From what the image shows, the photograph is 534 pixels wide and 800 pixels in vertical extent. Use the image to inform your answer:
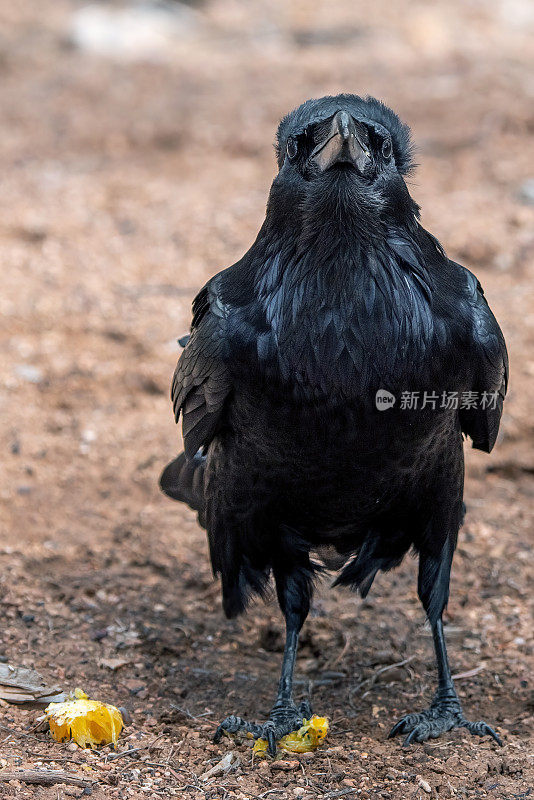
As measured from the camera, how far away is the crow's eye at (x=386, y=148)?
3019 mm

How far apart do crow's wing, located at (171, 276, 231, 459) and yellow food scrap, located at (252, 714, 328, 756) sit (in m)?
1.09

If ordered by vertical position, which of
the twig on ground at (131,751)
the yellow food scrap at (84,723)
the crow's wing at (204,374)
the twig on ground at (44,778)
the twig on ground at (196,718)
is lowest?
the twig on ground at (44,778)

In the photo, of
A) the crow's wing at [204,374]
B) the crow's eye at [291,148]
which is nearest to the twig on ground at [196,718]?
the crow's wing at [204,374]

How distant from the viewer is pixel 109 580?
15.5ft

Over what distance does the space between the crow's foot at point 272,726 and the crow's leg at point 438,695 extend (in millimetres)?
369

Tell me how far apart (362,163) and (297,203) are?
247mm

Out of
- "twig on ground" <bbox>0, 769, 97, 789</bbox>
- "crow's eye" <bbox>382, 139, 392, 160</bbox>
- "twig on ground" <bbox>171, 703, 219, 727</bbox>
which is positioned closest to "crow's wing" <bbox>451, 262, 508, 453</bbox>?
"crow's eye" <bbox>382, 139, 392, 160</bbox>

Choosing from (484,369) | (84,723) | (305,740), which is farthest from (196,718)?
(484,369)

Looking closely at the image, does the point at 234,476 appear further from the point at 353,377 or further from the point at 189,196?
the point at 189,196

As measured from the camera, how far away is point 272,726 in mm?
3621

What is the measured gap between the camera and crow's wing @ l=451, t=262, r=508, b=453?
3352 mm

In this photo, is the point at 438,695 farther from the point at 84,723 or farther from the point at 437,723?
the point at 84,723

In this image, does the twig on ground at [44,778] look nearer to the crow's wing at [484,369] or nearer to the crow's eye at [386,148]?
the crow's wing at [484,369]

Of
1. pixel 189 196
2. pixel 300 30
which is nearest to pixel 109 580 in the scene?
pixel 189 196
